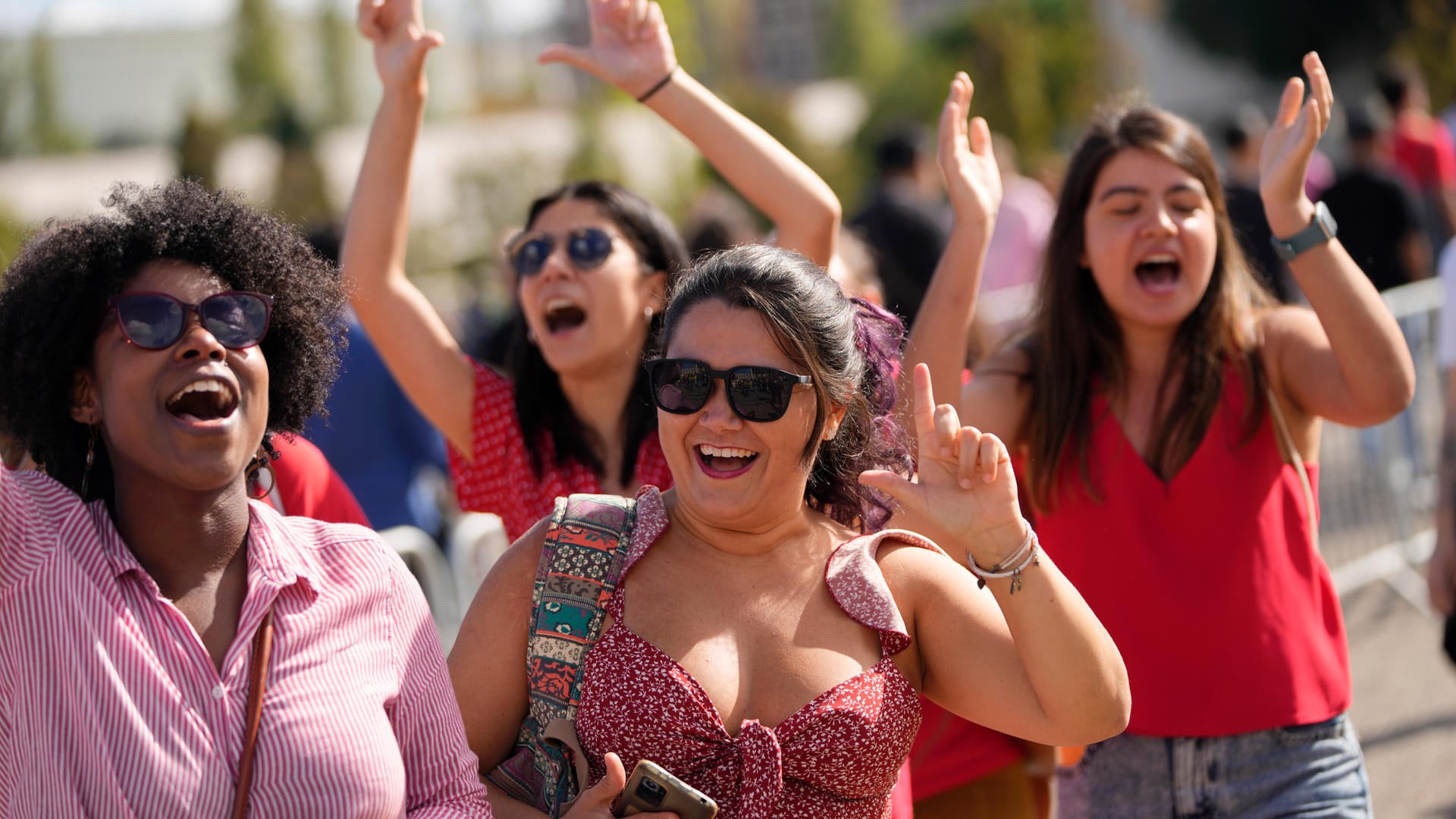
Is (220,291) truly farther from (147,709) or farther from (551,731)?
(551,731)

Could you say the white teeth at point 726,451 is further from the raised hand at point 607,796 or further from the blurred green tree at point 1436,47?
the blurred green tree at point 1436,47

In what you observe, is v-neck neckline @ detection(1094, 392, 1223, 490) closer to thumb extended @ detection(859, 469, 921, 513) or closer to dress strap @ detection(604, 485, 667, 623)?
thumb extended @ detection(859, 469, 921, 513)

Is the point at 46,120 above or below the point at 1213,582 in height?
above

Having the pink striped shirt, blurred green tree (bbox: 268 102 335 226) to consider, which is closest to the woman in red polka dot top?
the pink striped shirt

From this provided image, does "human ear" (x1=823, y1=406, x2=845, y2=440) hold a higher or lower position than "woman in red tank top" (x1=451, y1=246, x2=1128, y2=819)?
higher

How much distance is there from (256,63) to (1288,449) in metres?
49.7

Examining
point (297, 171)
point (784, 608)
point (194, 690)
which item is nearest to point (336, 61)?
point (297, 171)

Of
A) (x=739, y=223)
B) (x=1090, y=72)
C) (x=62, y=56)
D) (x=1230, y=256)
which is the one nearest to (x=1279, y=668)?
(x=1230, y=256)

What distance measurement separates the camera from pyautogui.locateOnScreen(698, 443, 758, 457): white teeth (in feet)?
9.04

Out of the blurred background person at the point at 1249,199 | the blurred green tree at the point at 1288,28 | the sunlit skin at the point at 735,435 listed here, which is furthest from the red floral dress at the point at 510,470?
the blurred green tree at the point at 1288,28

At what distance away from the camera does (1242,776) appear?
137 inches

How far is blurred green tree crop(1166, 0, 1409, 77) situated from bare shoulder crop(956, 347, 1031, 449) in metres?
33.3

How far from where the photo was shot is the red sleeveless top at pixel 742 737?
2559mm

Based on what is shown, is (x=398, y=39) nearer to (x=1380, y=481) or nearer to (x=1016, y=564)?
(x=1016, y=564)
